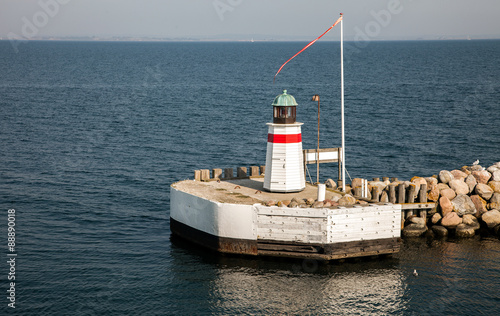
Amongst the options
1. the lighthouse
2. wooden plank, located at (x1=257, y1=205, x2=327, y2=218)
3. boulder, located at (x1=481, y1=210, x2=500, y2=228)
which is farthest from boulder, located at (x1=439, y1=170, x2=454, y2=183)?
wooden plank, located at (x1=257, y1=205, x2=327, y2=218)

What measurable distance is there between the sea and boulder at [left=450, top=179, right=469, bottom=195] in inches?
125

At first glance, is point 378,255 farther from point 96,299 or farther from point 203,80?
point 203,80

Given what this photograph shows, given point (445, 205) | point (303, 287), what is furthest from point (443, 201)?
point (303, 287)

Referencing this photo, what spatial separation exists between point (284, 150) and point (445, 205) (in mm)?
9019

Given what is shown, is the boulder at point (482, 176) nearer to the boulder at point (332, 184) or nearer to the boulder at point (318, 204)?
the boulder at point (332, 184)

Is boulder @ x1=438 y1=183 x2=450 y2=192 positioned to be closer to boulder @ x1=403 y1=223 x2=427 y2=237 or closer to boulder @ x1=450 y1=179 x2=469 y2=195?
boulder @ x1=450 y1=179 x2=469 y2=195

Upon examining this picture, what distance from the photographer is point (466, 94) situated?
298ft

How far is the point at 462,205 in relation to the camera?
3119cm

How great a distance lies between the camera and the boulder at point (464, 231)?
30359mm

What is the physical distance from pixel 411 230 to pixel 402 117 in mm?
43138

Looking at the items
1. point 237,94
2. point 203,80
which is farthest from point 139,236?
point 203,80

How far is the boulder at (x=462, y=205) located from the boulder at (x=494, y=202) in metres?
1.35

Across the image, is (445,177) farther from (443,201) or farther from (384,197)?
(384,197)

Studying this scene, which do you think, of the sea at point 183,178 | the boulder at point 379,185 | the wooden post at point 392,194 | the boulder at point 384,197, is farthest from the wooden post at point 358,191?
the sea at point 183,178
